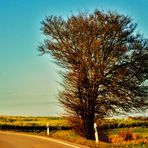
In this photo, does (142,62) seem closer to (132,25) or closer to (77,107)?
(132,25)

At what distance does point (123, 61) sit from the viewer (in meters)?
34.2

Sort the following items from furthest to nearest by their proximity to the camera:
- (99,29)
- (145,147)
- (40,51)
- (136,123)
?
1. (136,123)
2. (40,51)
3. (99,29)
4. (145,147)

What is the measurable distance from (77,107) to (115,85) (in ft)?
10.5

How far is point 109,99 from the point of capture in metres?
34.1

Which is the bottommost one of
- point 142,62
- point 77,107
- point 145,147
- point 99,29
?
point 145,147

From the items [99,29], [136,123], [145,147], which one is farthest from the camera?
[136,123]

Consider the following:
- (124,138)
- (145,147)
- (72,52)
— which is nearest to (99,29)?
(72,52)

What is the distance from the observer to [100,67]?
3362cm

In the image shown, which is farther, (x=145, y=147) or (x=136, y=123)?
(x=136, y=123)

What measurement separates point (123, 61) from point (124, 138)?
5.60 m

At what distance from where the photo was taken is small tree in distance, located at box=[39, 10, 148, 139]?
33.6 m

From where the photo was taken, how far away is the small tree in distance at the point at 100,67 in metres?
33.6

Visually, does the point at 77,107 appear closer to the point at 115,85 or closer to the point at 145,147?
the point at 115,85

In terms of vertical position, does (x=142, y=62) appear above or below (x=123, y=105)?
above
